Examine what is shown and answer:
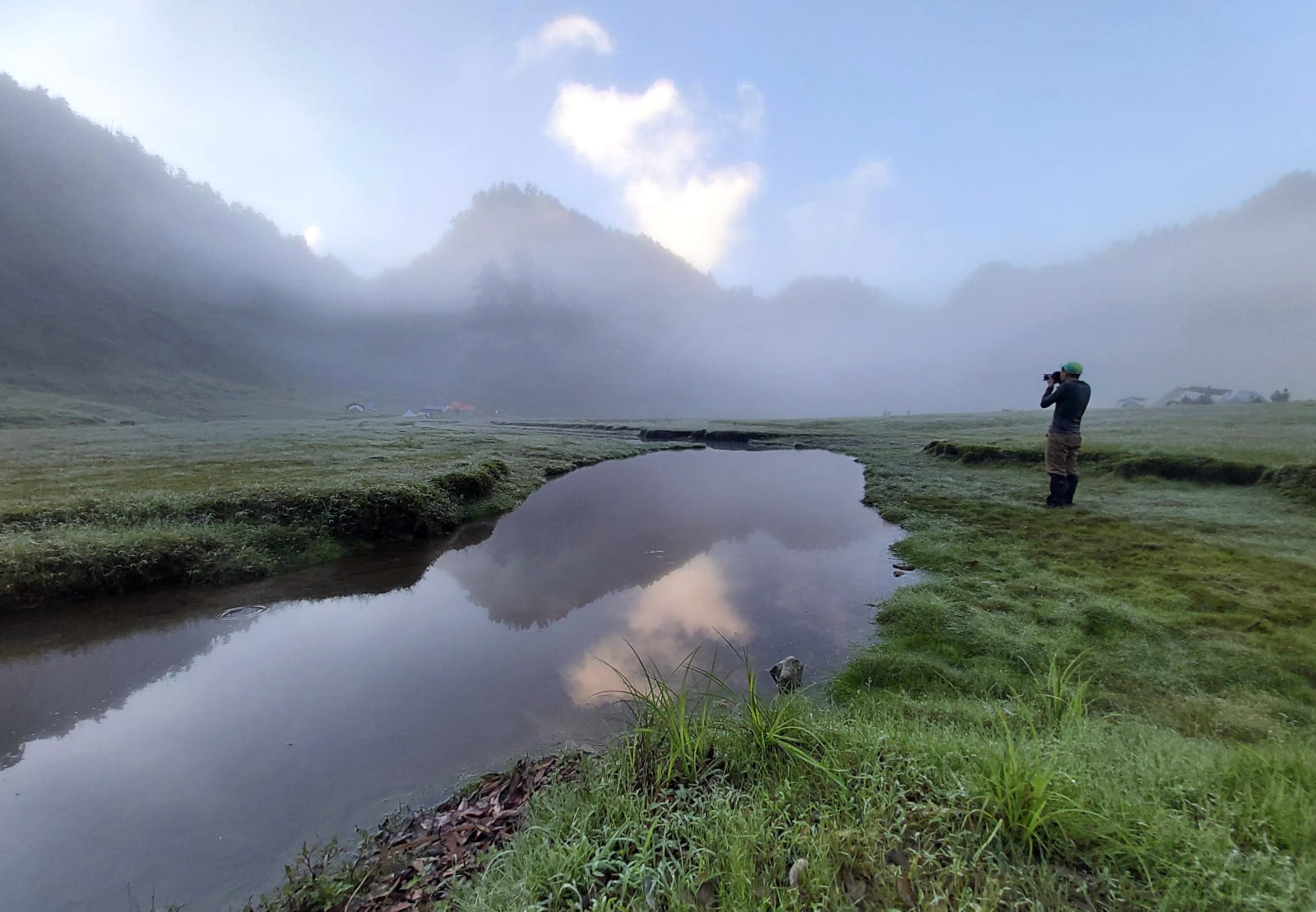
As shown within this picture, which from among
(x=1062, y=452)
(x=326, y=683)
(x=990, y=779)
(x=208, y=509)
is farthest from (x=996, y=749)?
(x=208, y=509)

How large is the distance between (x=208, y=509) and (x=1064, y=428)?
27148 mm

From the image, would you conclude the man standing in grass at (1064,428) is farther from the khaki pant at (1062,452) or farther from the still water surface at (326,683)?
the still water surface at (326,683)

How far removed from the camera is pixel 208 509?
15.1 metres

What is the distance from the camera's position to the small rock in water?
8.10 m

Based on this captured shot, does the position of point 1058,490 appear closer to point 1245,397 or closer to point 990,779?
point 990,779

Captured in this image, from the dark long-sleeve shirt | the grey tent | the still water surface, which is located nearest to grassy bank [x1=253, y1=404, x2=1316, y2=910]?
the still water surface

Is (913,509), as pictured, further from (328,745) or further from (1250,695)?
(328,745)

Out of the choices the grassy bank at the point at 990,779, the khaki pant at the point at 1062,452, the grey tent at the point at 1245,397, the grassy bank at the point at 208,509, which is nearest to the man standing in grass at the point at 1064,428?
the khaki pant at the point at 1062,452

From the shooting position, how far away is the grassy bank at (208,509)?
11539 mm

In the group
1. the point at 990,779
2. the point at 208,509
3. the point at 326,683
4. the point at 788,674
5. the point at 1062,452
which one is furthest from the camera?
the point at 1062,452

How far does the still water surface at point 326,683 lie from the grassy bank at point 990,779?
1.44 meters

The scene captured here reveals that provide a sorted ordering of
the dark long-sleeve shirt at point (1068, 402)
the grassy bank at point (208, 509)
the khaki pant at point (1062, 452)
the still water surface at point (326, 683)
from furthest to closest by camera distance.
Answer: the khaki pant at point (1062, 452) < the dark long-sleeve shirt at point (1068, 402) < the grassy bank at point (208, 509) < the still water surface at point (326, 683)

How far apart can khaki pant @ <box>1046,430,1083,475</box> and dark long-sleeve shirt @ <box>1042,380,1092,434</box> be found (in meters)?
0.23

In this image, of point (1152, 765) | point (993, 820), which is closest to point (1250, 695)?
point (1152, 765)
